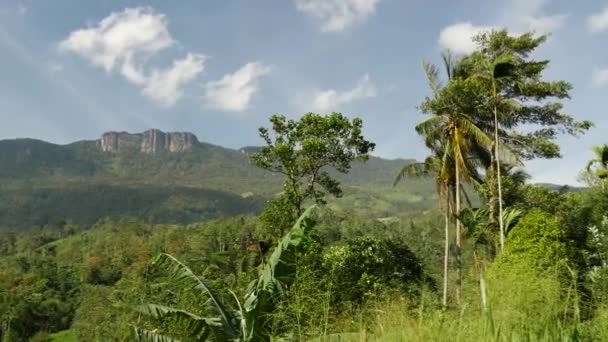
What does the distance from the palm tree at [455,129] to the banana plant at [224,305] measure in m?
12.4

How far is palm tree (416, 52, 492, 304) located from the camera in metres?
21.7

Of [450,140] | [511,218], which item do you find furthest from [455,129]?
[511,218]

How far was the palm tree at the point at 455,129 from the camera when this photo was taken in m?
21.7

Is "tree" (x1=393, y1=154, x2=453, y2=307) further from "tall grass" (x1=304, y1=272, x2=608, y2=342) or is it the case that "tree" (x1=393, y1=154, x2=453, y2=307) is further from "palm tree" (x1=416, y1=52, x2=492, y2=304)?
"tall grass" (x1=304, y1=272, x2=608, y2=342)

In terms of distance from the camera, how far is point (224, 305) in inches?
439

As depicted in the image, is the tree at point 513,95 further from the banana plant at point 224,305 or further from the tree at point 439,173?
the banana plant at point 224,305

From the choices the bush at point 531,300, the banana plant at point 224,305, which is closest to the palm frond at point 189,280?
the banana plant at point 224,305

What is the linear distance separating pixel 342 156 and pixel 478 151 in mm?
5670

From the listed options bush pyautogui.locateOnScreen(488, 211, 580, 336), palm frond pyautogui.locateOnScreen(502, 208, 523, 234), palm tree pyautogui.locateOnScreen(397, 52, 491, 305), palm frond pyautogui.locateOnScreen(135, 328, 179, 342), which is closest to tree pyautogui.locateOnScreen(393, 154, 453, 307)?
palm tree pyautogui.locateOnScreen(397, 52, 491, 305)

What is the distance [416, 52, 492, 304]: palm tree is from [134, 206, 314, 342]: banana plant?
40.7 feet

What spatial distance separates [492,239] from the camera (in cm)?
2028

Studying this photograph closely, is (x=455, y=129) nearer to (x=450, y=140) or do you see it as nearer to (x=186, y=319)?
(x=450, y=140)

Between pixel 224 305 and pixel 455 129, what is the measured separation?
46.2ft

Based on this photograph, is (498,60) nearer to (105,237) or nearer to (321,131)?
(321,131)
